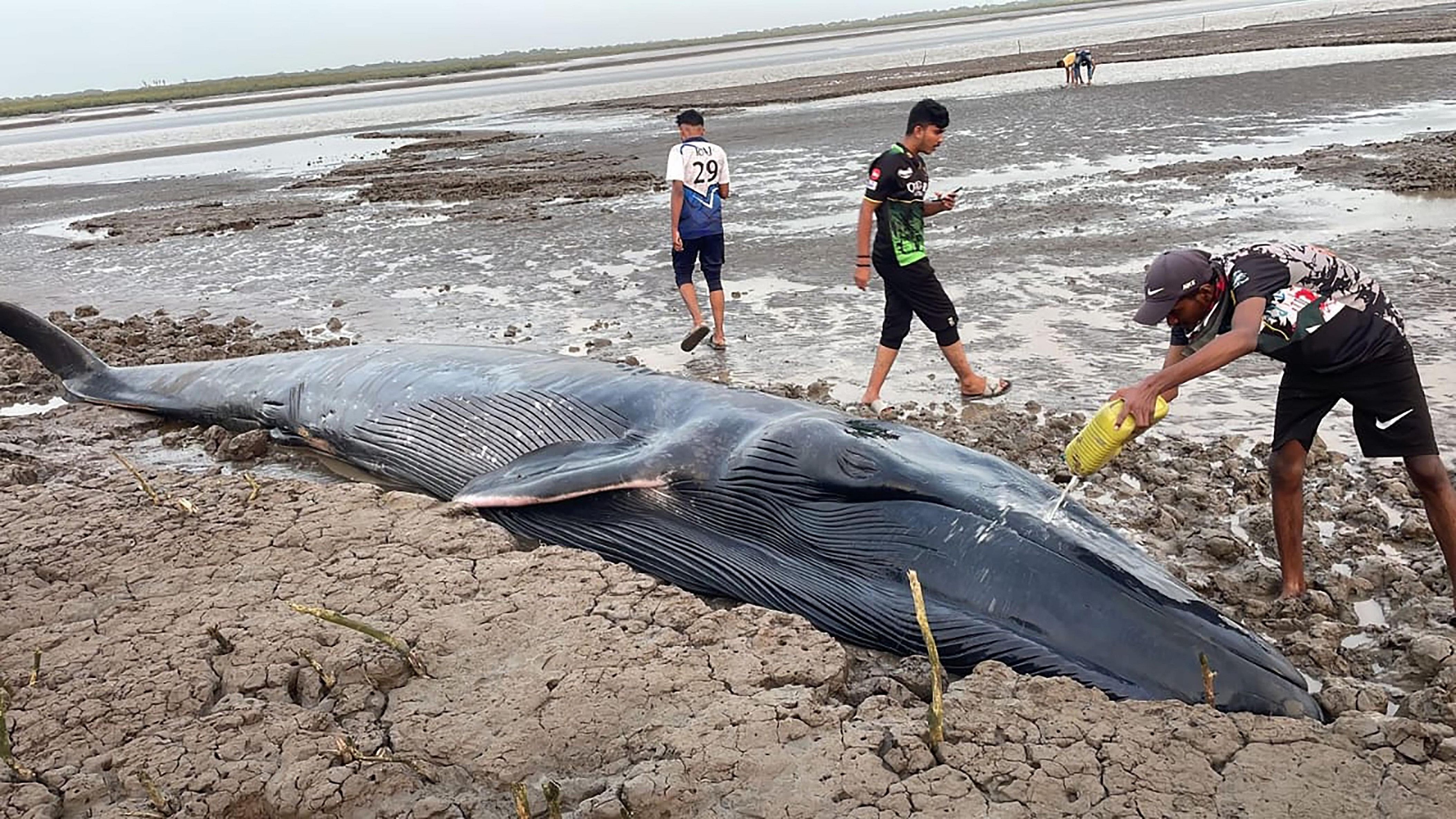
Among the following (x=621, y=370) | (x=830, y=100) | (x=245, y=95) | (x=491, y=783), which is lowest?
(x=491, y=783)

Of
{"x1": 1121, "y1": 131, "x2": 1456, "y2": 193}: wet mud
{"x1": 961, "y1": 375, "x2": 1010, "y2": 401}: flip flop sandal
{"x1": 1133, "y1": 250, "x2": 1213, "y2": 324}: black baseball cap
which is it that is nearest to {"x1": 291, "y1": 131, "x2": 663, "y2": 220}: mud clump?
{"x1": 1121, "y1": 131, "x2": 1456, "y2": 193}: wet mud

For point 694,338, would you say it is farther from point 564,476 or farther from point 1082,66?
point 1082,66

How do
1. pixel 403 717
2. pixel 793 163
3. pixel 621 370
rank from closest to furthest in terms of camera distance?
pixel 403 717
pixel 621 370
pixel 793 163

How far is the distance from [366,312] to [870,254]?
569 cm

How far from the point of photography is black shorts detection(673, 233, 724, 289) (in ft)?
29.5

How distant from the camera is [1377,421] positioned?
13.9ft

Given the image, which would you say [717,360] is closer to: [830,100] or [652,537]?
[652,537]

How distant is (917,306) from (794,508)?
3105 millimetres

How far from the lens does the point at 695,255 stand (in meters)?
9.09

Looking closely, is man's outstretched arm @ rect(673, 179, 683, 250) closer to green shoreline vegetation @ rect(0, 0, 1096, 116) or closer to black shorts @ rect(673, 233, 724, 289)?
black shorts @ rect(673, 233, 724, 289)

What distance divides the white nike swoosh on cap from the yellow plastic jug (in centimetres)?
102

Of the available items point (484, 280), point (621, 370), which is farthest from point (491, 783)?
point (484, 280)

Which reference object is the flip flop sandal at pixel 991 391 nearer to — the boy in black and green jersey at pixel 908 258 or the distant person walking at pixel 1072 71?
the boy in black and green jersey at pixel 908 258

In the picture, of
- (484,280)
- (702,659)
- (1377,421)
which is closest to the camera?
(702,659)
